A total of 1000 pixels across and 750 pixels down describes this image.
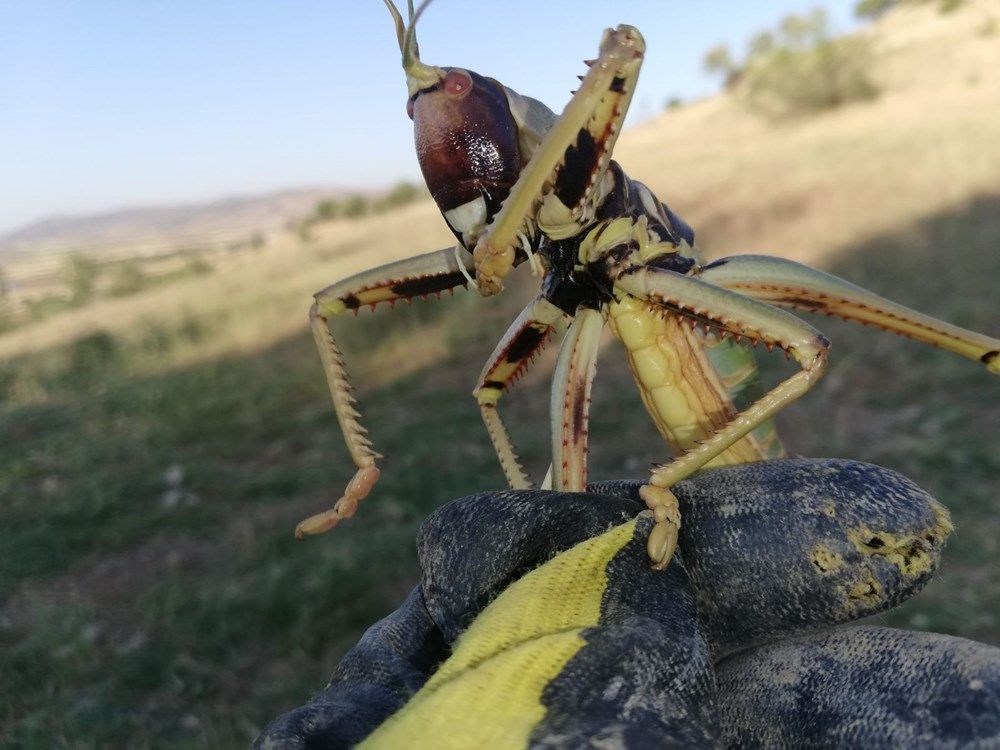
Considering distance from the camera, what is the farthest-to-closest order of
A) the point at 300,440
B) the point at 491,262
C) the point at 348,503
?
1. the point at 300,440
2. the point at 348,503
3. the point at 491,262

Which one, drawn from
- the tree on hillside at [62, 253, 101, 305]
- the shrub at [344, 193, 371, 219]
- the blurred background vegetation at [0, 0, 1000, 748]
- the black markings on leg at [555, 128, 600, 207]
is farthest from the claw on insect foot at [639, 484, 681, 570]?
the shrub at [344, 193, 371, 219]

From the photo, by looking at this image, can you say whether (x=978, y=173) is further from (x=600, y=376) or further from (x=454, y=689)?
(x=454, y=689)

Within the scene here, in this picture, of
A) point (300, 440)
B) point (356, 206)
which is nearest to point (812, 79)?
point (356, 206)

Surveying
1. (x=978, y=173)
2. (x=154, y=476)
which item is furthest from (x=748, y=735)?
(x=978, y=173)

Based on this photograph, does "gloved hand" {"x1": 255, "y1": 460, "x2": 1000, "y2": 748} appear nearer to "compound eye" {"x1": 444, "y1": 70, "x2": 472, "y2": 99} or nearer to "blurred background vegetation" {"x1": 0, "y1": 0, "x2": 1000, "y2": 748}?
"compound eye" {"x1": 444, "y1": 70, "x2": 472, "y2": 99}

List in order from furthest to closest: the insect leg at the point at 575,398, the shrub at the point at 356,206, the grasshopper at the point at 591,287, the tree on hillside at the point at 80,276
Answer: the shrub at the point at 356,206 → the tree on hillside at the point at 80,276 → the insect leg at the point at 575,398 → the grasshopper at the point at 591,287

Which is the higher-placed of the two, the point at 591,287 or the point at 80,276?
the point at 80,276

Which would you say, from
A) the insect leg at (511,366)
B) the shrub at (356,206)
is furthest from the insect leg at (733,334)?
the shrub at (356,206)

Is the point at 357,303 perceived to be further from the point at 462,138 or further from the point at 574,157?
the point at 574,157

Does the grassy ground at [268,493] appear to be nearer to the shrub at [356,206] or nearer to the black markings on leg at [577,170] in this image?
the black markings on leg at [577,170]
